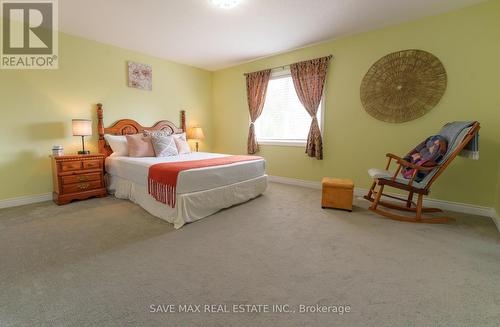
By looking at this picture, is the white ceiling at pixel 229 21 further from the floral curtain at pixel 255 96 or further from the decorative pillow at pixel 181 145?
the decorative pillow at pixel 181 145

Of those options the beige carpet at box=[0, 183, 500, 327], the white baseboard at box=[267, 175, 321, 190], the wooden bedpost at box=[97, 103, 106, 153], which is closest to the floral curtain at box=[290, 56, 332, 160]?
the white baseboard at box=[267, 175, 321, 190]

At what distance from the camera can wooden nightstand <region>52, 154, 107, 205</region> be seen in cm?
309

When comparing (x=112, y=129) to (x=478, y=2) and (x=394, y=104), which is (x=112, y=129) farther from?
(x=478, y=2)

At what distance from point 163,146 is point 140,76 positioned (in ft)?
5.21

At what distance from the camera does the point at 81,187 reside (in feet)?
10.8

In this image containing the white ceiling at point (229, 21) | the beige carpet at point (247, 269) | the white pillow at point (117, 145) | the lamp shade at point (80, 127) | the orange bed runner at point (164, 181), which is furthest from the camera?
the white pillow at point (117, 145)

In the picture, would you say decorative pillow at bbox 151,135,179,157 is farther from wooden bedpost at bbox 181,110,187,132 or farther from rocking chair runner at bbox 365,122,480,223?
rocking chair runner at bbox 365,122,480,223

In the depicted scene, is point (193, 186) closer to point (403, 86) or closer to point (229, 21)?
point (229, 21)

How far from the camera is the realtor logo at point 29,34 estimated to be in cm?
275

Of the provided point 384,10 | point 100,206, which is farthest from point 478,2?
point 100,206

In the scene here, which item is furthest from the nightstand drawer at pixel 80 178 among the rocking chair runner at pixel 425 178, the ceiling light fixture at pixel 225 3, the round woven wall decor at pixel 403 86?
the round woven wall decor at pixel 403 86

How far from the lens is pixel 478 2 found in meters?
2.62

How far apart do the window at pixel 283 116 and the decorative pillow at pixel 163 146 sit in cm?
188

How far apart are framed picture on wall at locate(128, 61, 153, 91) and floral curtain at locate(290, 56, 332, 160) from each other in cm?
279
